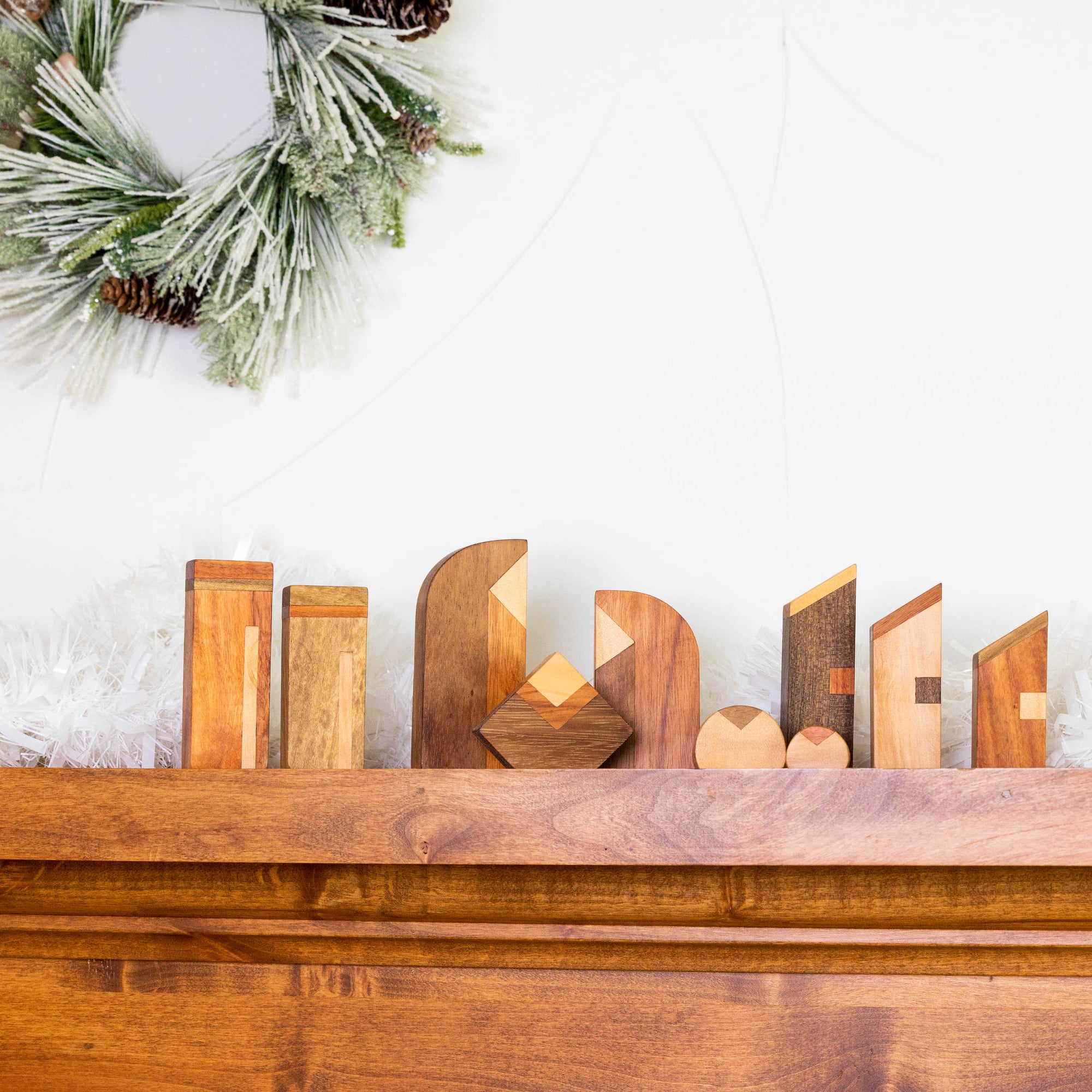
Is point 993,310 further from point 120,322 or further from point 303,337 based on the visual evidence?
point 120,322

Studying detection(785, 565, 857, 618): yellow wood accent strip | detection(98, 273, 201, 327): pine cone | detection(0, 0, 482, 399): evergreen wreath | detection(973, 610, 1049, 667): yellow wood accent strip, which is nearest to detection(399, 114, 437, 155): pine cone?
detection(0, 0, 482, 399): evergreen wreath

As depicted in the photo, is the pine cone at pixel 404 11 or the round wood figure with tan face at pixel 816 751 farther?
the pine cone at pixel 404 11

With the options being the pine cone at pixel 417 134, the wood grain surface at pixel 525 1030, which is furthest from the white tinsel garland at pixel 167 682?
the pine cone at pixel 417 134

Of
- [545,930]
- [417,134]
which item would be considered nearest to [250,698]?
[545,930]

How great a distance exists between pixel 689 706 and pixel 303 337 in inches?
19.0

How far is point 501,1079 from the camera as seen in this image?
585mm

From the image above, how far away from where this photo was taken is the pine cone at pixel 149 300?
0.78 m

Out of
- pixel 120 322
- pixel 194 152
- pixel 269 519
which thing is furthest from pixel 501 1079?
pixel 194 152

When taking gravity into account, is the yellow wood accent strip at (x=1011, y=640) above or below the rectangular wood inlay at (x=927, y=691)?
above

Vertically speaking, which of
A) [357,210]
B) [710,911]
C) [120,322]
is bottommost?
[710,911]

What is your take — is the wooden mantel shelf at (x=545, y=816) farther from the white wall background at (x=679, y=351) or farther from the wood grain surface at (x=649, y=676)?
the white wall background at (x=679, y=351)

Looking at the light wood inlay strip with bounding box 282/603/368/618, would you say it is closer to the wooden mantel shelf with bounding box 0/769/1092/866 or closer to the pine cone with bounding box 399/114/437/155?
the wooden mantel shelf with bounding box 0/769/1092/866

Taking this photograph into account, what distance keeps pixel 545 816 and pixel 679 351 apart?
17.2 inches

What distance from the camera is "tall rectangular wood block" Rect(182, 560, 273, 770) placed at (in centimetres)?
61
